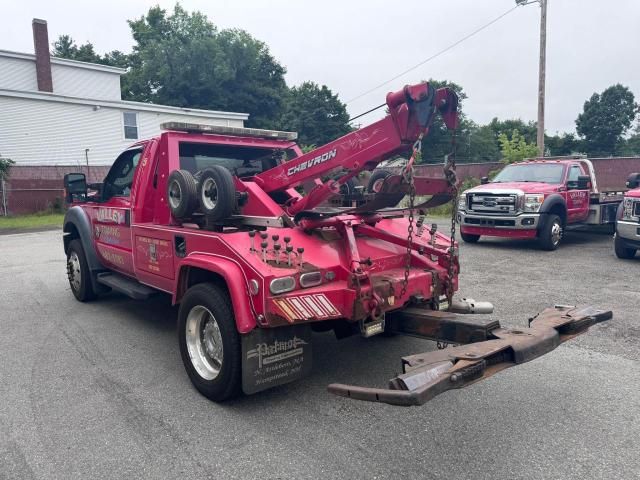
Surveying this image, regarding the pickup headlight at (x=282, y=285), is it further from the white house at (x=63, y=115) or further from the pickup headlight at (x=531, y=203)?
the white house at (x=63, y=115)

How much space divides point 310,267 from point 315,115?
4406 centimetres

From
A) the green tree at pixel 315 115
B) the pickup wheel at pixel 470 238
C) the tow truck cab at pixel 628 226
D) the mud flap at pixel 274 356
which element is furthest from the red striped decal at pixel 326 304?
the green tree at pixel 315 115

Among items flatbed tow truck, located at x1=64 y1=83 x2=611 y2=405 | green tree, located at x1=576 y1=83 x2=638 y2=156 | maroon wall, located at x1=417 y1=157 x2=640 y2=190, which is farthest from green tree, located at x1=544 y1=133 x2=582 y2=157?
flatbed tow truck, located at x1=64 y1=83 x2=611 y2=405

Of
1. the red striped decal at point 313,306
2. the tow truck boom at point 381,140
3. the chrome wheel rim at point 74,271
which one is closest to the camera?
the red striped decal at point 313,306

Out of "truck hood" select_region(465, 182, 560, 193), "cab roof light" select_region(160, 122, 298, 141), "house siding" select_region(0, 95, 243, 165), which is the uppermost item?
"house siding" select_region(0, 95, 243, 165)

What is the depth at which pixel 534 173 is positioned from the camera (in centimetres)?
1176

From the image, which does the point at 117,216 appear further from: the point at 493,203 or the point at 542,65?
the point at 542,65

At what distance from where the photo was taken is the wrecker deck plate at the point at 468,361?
2486 millimetres

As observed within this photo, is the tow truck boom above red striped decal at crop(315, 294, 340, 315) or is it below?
above

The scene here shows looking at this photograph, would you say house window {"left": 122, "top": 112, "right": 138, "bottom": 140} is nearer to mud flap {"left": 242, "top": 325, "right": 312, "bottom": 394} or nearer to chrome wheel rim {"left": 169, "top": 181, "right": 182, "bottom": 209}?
chrome wheel rim {"left": 169, "top": 181, "right": 182, "bottom": 209}

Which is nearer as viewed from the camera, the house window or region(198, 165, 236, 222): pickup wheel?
region(198, 165, 236, 222): pickup wheel

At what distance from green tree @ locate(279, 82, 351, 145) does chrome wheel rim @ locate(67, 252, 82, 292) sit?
3836cm

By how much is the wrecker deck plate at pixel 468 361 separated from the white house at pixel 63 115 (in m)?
24.5

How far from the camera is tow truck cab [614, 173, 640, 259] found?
880 centimetres
